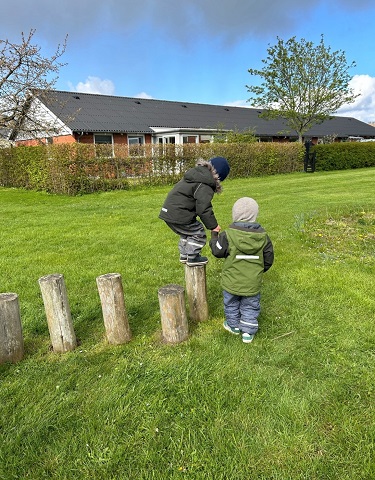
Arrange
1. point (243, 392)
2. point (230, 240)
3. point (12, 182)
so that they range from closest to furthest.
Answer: point (243, 392) → point (230, 240) → point (12, 182)

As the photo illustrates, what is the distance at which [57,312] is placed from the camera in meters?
3.19

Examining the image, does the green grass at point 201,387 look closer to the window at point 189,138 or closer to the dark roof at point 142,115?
the dark roof at point 142,115

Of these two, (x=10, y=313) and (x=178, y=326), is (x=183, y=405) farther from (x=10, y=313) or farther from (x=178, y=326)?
(x=10, y=313)

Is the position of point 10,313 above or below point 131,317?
above

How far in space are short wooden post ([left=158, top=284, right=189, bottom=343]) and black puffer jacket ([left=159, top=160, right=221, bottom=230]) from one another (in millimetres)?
786

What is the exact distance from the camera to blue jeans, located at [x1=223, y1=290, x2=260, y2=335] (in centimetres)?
336

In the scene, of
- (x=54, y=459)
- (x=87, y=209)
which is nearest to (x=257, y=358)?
(x=54, y=459)

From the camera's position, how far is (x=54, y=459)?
2.15 m

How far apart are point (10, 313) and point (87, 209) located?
7.91m

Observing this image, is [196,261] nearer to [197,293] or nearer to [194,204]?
[197,293]

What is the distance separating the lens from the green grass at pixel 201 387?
212 cm

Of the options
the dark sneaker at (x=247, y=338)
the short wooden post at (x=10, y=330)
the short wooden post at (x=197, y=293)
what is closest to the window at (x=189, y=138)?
the short wooden post at (x=197, y=293)

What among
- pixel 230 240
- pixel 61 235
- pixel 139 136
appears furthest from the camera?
pixel 139 136

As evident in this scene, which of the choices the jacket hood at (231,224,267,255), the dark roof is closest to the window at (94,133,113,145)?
the dark roof
